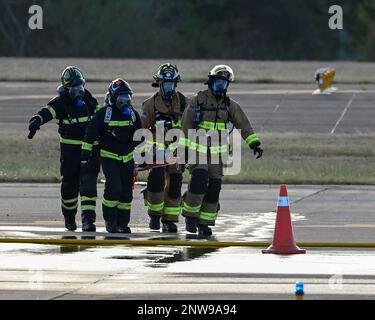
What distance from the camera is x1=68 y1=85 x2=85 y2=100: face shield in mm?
16825

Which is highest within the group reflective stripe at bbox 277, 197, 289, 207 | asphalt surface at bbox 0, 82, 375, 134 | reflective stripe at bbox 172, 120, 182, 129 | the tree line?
the tree line

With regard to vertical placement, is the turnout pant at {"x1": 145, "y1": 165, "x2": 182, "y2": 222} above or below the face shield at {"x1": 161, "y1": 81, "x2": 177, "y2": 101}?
below

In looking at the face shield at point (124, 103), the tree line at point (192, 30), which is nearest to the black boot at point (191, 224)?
the face shield at point (124, 103)

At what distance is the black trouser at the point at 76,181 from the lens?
16484mm

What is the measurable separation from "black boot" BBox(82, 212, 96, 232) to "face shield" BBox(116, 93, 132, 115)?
51.0 inches

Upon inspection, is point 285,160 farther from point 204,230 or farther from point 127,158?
point 127,158

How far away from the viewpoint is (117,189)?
16125 millimetres

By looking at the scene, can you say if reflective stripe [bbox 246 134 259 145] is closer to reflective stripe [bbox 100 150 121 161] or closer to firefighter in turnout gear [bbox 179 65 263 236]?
firefighter in turnout gear [bbox 179 65 263 236]

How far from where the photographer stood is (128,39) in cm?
A: 8588

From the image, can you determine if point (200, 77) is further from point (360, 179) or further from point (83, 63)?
point (360, 179)

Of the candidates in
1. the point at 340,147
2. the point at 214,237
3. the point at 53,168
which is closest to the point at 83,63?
the point at 340,147

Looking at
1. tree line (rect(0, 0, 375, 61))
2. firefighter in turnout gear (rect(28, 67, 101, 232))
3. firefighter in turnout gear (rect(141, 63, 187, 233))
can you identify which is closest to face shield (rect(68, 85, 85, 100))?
firefighter in turnout gear (rect(28, 67, 101, 232))

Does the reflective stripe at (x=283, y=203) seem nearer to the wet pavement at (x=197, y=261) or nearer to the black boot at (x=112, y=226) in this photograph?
the wet pavement at (x=197, y=261)

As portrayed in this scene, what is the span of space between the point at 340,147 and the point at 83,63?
126ft
